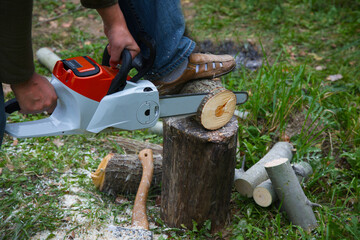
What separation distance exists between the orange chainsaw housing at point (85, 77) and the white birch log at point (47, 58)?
2.61 meters

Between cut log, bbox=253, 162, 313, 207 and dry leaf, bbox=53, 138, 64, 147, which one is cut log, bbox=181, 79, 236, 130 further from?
dry leaf, bbox=53, 138, 64, 147

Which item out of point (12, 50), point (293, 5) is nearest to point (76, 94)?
point (12, 50)

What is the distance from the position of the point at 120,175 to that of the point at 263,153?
1.21 meters

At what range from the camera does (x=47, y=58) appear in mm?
4488

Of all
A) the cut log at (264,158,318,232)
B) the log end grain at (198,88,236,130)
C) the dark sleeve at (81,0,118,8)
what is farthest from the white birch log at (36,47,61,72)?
the cut log at (264,158,318,232)

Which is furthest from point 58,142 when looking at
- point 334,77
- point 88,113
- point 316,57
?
point 316,57

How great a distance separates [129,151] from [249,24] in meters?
3.27

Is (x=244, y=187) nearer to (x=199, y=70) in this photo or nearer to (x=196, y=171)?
(x=196, y=171)

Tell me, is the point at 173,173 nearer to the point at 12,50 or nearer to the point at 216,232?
the point at 216,232

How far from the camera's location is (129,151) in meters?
3.37

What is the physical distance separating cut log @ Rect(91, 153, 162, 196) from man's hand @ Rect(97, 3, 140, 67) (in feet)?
3.42

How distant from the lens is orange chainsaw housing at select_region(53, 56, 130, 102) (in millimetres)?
1866

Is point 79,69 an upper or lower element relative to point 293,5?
upper

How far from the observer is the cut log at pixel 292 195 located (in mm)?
2506
